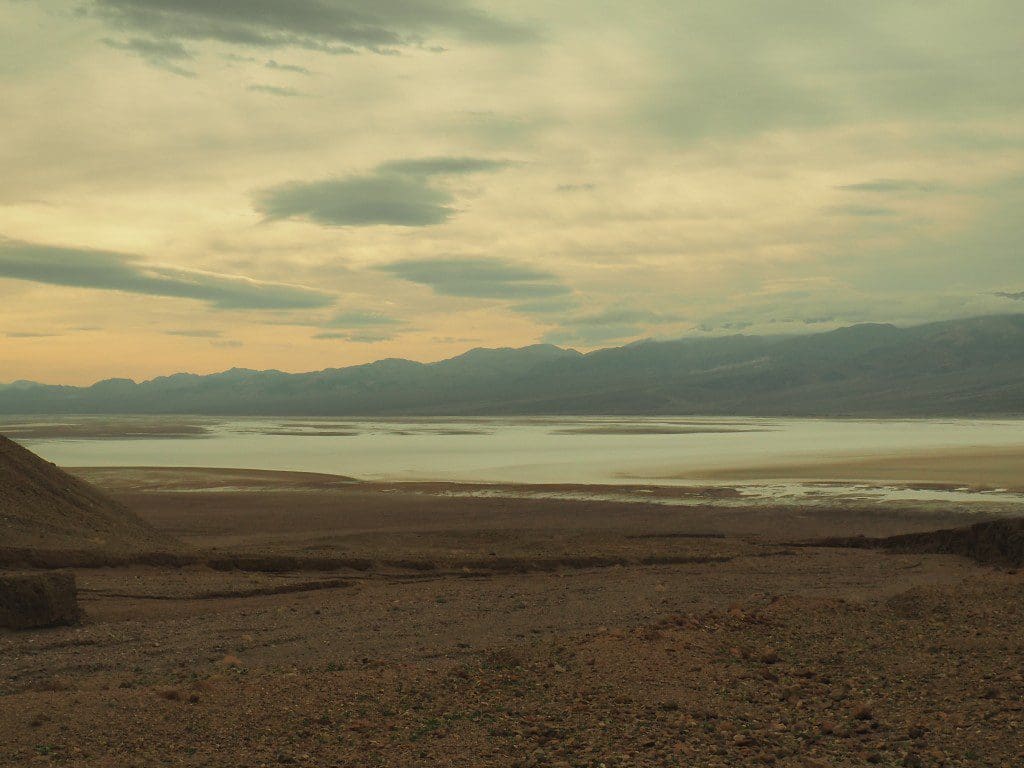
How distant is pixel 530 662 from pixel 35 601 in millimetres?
6862

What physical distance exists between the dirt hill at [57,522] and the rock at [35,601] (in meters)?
4.64

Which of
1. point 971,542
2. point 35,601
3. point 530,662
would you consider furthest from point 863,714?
point 971,542

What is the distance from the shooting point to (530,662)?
10594 mm

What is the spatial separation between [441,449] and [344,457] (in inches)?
339

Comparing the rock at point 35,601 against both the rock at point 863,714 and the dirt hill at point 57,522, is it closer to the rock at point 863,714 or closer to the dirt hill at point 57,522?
the dirt hill at point 57,522

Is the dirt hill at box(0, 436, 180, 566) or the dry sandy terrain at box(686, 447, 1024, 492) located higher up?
the dirt hill at box(0, 436, 180, 566)

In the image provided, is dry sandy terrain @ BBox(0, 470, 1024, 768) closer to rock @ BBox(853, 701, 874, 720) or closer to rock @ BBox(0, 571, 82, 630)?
rock @ BBox(853, 701, 874, 720)

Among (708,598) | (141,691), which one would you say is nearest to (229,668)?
(141,691)

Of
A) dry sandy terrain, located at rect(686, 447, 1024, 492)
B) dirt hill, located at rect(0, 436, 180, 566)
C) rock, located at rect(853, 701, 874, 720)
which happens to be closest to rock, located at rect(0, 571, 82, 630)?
dirt hill, located at rect(0, 436, 180, 566)

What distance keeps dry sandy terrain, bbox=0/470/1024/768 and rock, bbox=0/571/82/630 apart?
0.26 metres

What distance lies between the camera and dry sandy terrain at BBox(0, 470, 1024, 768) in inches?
Answer: 302

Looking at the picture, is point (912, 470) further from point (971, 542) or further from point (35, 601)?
point (35, 601)

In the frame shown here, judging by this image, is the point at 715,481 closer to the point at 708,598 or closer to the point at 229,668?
the point at 708,598

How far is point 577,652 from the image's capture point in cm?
1093
